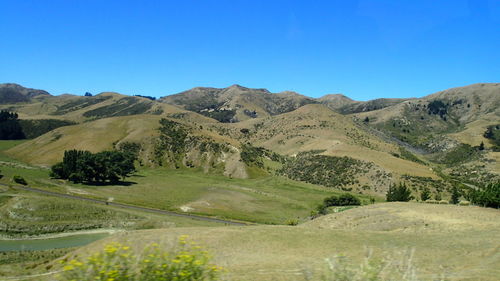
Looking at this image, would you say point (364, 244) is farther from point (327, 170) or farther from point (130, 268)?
point (327, 170)

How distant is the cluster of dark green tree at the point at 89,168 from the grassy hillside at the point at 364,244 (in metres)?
68.2

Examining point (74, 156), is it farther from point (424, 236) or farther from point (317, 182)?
point (424, 236)

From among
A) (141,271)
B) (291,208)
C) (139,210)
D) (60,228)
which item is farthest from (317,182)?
(141,271)

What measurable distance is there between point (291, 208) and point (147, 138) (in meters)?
89.1

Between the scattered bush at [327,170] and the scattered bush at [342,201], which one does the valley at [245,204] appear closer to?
the scattered bush at [327,170]

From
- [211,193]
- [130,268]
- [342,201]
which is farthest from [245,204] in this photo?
[130,268]

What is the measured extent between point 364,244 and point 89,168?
88314 mm

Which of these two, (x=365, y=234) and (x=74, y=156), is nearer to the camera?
(x=365, y=234)

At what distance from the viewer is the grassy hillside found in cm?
2295

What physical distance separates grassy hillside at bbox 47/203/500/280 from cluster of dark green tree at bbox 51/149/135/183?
2686 inches

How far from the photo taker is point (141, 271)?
9.88m

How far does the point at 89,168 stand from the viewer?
10131 cm

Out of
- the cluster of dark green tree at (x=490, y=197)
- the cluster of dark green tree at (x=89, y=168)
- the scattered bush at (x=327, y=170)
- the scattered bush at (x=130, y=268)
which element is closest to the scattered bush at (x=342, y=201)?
the scattered bush at (x=327, y=170)

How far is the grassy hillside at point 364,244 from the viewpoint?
2295 centimetres
